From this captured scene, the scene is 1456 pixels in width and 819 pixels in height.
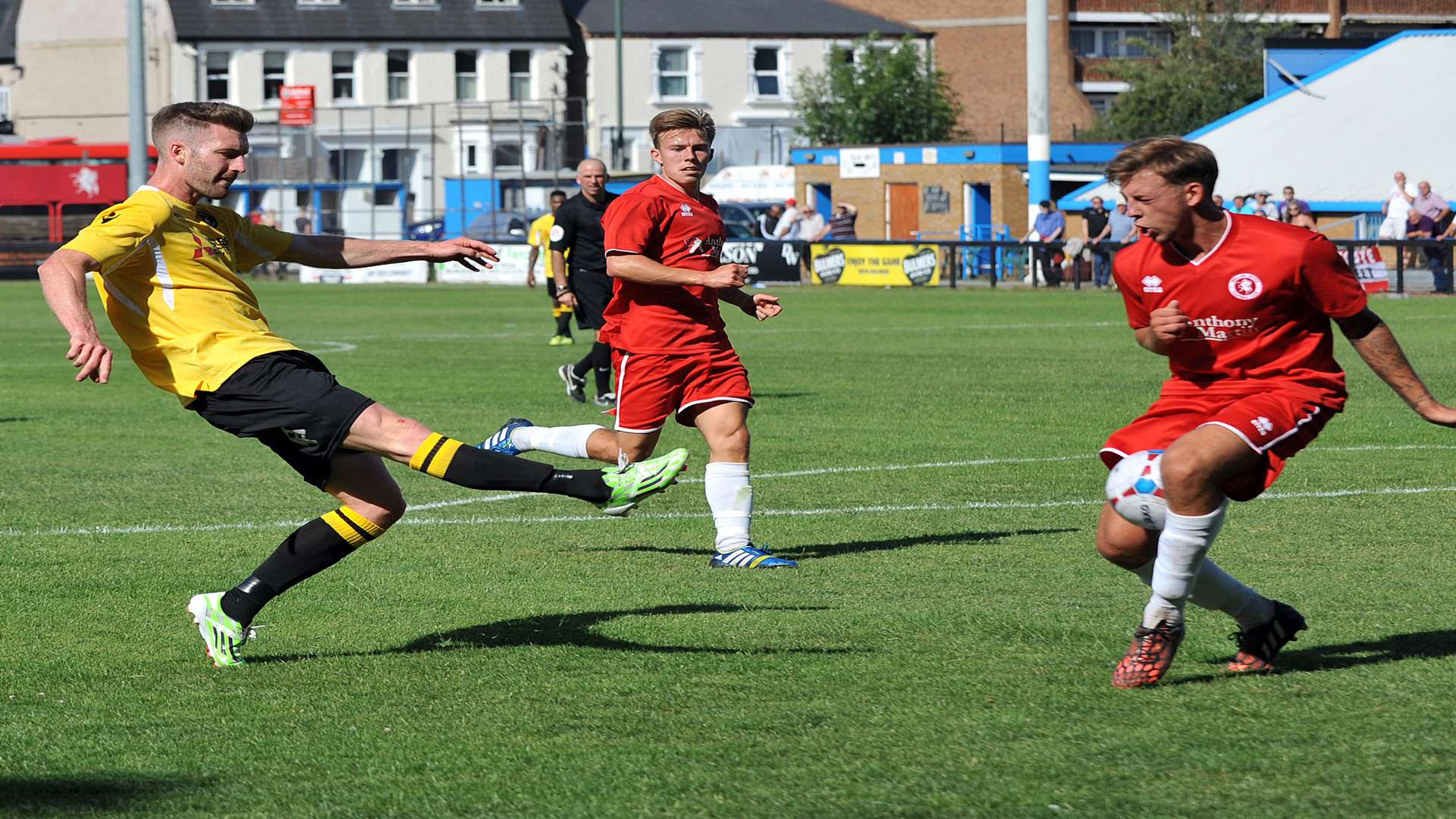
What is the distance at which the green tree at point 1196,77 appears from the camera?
63.9 m

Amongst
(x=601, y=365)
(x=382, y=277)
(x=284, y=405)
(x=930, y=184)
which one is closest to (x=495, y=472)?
(x=284, y=405)

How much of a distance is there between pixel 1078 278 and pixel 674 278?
28.1m

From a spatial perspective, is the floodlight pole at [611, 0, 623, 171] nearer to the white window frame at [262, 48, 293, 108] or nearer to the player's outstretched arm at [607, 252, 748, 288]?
the white window frame at [262, 48, 293, 108]

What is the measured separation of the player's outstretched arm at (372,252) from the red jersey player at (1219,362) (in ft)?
7.37

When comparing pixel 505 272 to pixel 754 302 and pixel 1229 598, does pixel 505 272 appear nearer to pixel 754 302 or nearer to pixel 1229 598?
pixel 754 302

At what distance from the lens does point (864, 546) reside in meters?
8.78

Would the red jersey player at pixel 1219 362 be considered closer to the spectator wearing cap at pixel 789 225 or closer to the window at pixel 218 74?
the spectator wearing cap at pixel 789 225

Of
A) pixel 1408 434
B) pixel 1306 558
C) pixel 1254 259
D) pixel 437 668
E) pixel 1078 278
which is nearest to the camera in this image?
pixel 1254 259

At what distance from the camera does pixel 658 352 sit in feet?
28.0

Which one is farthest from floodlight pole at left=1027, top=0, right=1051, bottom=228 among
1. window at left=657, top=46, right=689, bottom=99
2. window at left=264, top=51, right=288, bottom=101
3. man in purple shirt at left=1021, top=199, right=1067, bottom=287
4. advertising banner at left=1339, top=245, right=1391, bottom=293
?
window at left=264, top=51, right=288, bottom=101

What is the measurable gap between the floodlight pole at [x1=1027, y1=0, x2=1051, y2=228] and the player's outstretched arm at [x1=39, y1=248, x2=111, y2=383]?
3179 cm

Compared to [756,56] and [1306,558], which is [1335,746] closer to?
[1306,558]

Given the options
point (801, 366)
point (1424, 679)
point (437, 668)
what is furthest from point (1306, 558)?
point (801, 366)

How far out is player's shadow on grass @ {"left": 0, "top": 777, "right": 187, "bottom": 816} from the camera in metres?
4.58
